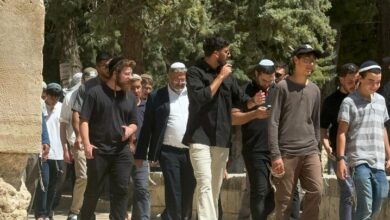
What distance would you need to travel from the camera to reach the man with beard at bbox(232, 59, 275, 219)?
992 cm

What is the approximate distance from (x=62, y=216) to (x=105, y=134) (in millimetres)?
5024

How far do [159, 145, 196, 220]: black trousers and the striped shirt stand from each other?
72.4 inches

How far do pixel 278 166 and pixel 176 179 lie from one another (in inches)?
63.6

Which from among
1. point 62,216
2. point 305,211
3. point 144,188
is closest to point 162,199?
point 62,216

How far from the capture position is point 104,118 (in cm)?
973

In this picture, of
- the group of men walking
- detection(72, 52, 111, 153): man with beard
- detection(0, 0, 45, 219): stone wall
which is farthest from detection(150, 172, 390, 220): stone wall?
detection(0, 0, 45, 219): stone wall

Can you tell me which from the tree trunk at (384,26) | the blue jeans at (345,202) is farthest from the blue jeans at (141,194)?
the tree trunk at (384,26)

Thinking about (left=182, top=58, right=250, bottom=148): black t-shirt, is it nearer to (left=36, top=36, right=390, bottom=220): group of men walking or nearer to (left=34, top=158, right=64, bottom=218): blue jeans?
(left=36, top=36, right=390, bottom=220): group of men walking

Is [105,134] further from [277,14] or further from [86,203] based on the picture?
[277,14]

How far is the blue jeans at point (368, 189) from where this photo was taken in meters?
8.98

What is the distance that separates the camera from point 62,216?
14.4 m

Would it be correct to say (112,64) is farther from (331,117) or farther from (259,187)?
(331,117)

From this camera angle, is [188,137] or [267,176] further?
[267,176]

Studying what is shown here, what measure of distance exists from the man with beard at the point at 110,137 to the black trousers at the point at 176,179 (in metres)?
0.53
